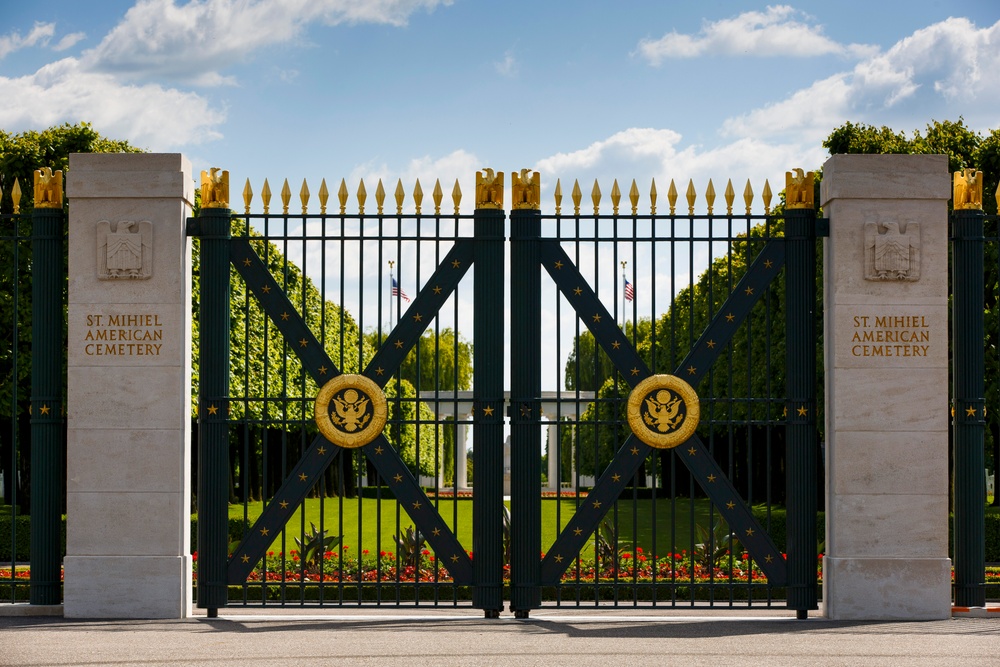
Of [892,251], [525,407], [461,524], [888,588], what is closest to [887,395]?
[892,251]

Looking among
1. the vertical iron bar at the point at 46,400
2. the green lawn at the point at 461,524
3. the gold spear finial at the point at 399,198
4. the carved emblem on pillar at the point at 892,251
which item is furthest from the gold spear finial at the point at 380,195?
the green lawn at the point at 461,524

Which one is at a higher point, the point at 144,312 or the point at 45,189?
the point at 45,189

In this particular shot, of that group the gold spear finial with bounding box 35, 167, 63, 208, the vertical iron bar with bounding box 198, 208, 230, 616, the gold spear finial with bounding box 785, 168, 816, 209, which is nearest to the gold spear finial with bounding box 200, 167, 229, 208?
the vertical iron bar with bounding box 198, 208, 230, 616

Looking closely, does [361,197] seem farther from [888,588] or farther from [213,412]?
[888,588]

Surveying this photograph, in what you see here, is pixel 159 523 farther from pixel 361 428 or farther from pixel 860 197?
pixel 860 197

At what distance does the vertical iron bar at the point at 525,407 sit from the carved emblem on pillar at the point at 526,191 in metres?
0.08

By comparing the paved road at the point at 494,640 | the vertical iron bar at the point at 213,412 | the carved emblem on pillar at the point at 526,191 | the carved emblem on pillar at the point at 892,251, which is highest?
the carved emblem on pillar at the point at 526,191

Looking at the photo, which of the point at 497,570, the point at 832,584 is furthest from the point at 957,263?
the point at 497,570

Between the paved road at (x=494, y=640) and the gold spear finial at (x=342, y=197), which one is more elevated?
the gold spear finial at (x=342, y=197)

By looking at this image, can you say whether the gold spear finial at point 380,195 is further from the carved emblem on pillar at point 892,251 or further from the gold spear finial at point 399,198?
the carved emblem on pillar at point 892,251

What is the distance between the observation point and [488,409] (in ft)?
41.2

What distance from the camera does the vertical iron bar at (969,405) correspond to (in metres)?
12.9

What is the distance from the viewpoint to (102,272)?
12547mm

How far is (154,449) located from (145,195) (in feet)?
8.80
